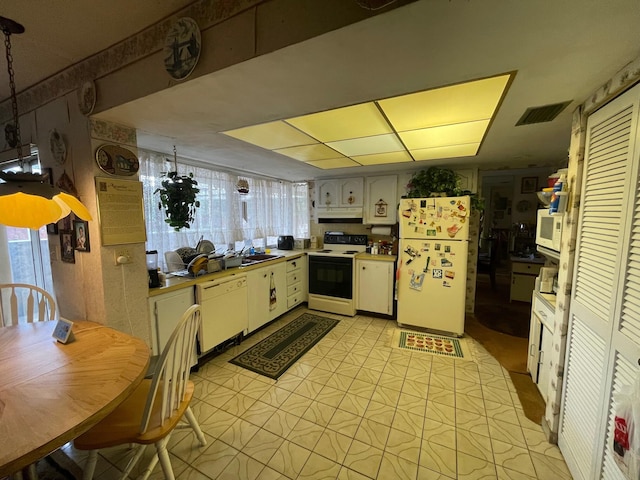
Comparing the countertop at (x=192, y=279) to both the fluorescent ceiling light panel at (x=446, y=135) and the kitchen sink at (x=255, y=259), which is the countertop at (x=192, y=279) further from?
the fluorescent ceiling light panel at (x=446, y=135)

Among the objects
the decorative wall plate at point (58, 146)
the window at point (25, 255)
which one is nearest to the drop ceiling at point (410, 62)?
the decorative wall plate at point (58, 146)

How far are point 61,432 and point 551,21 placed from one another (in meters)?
2.08

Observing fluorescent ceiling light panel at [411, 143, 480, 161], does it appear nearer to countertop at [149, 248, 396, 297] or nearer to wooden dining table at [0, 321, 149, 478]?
countertop at [149, 248, 396, 297]

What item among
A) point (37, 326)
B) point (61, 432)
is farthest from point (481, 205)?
point (37, 326)

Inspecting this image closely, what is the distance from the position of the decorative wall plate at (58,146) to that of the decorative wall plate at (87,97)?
0.34m

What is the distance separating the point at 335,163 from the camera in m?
3.11

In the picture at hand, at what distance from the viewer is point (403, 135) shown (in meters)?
2.10

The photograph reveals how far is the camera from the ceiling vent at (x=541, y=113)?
1501mm

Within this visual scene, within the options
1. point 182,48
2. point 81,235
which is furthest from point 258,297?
point 182,48

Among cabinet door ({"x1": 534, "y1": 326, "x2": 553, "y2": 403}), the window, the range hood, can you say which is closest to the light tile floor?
cabinet door ({"x1": 534, "y1": 326, "x2": 553, "y2": 403})

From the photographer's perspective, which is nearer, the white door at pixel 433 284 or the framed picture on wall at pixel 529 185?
the white door at pixel 433 284

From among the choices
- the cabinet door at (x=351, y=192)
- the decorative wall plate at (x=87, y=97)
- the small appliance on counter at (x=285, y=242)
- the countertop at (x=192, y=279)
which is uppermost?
the decorative wall plate at (x=87, y=97)

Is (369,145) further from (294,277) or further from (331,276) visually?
(294,277)

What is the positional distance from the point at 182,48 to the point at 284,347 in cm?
265
